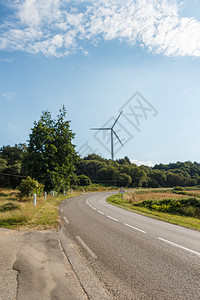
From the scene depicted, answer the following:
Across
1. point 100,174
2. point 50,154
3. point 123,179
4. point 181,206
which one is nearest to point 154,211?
point 181,206

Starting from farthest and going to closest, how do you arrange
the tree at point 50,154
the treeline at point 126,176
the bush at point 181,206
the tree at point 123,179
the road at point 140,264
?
the treeline at point 126,176, the tree at point 123,179, the tree at point 50,154, the bush at point 181,206, the road at point 140,264

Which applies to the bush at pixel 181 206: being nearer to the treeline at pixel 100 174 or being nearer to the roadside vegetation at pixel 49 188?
the roadside vegetation at pixel 49 188

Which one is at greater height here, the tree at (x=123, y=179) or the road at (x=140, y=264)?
the tree at (x=123, y=179)

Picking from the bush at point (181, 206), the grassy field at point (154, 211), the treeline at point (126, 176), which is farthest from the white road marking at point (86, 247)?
the treeline at point (126, 176)

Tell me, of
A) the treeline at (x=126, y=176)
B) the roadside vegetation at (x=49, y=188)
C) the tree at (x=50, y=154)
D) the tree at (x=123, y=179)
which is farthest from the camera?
the treeline at (x=126, y=176)

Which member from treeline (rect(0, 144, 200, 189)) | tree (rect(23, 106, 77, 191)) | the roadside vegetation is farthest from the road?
treeline (rect(0, 144, 200, 189))

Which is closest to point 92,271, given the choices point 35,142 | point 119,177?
point 35,142

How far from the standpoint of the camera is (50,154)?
32156 mm

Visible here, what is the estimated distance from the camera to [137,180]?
9125cm

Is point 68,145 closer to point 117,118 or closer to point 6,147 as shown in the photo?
point 117,118

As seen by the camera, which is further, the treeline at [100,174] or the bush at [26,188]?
the treeline at [100,174]

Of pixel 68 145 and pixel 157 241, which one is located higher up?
pixel 68 145

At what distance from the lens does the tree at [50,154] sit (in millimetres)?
31750

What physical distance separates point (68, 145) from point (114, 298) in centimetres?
3149
